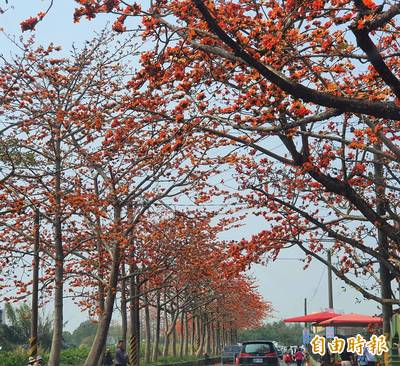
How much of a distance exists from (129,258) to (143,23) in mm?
13354

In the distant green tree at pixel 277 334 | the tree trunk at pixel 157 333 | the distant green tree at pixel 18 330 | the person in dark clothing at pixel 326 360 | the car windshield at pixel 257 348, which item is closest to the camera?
the car windshield at pixel 257 348

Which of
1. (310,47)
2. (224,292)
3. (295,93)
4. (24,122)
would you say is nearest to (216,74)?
(310,47)

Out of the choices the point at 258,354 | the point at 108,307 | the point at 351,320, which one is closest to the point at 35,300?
the point at 108,307

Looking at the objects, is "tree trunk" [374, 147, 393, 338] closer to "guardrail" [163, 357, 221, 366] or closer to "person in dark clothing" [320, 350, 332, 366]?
"person in dark clothing" [320, 350, 332, 366]

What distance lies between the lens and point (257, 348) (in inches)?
966

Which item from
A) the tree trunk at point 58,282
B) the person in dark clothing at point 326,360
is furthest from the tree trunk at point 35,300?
the person in dark clothing at point 326,360

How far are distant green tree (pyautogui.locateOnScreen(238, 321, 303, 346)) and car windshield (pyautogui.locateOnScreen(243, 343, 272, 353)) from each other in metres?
96.9

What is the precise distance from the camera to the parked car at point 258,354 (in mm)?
24039

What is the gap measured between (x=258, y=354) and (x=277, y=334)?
106560 mm

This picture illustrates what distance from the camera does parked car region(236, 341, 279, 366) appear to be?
24.0 m

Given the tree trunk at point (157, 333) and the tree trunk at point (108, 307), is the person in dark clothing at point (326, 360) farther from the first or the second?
the tree trunk at point (108, 307)

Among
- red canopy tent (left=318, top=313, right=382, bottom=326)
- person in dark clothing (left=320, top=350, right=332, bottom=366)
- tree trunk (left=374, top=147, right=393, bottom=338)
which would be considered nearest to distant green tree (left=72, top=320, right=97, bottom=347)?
person in dark clothing (left=320, top=350, right=332, bottom=366)

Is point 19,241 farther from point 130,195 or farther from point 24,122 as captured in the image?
point 24,122

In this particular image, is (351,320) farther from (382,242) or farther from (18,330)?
(18,330)
